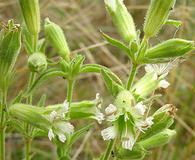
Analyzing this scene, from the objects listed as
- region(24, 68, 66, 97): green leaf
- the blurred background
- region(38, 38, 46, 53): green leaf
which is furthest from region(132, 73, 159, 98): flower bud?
the blurred background

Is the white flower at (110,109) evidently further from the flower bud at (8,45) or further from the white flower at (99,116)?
the flower bud at (8,45)

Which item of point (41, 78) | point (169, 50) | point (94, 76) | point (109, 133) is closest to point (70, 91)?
point (41, 78)

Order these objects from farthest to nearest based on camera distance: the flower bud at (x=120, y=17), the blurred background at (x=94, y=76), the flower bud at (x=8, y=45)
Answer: the blurred background at (x=94, y=76), the flower bud at (x=120, y=17), the flower bud at (x=8, y=45)

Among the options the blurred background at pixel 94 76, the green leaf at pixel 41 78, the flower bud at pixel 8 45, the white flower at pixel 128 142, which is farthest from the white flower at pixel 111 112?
the blurred background at pixel 94 76

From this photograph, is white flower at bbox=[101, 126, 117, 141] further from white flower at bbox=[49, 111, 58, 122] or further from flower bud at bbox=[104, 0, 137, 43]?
flower bud at bbox=[104, 0, 137, 43]

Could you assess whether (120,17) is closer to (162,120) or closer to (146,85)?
(146,85)

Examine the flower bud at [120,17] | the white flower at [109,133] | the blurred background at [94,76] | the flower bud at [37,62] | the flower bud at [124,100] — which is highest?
the flower bud at [120,17]

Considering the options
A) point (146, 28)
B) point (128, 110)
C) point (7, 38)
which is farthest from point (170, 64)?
point (7, 38)
